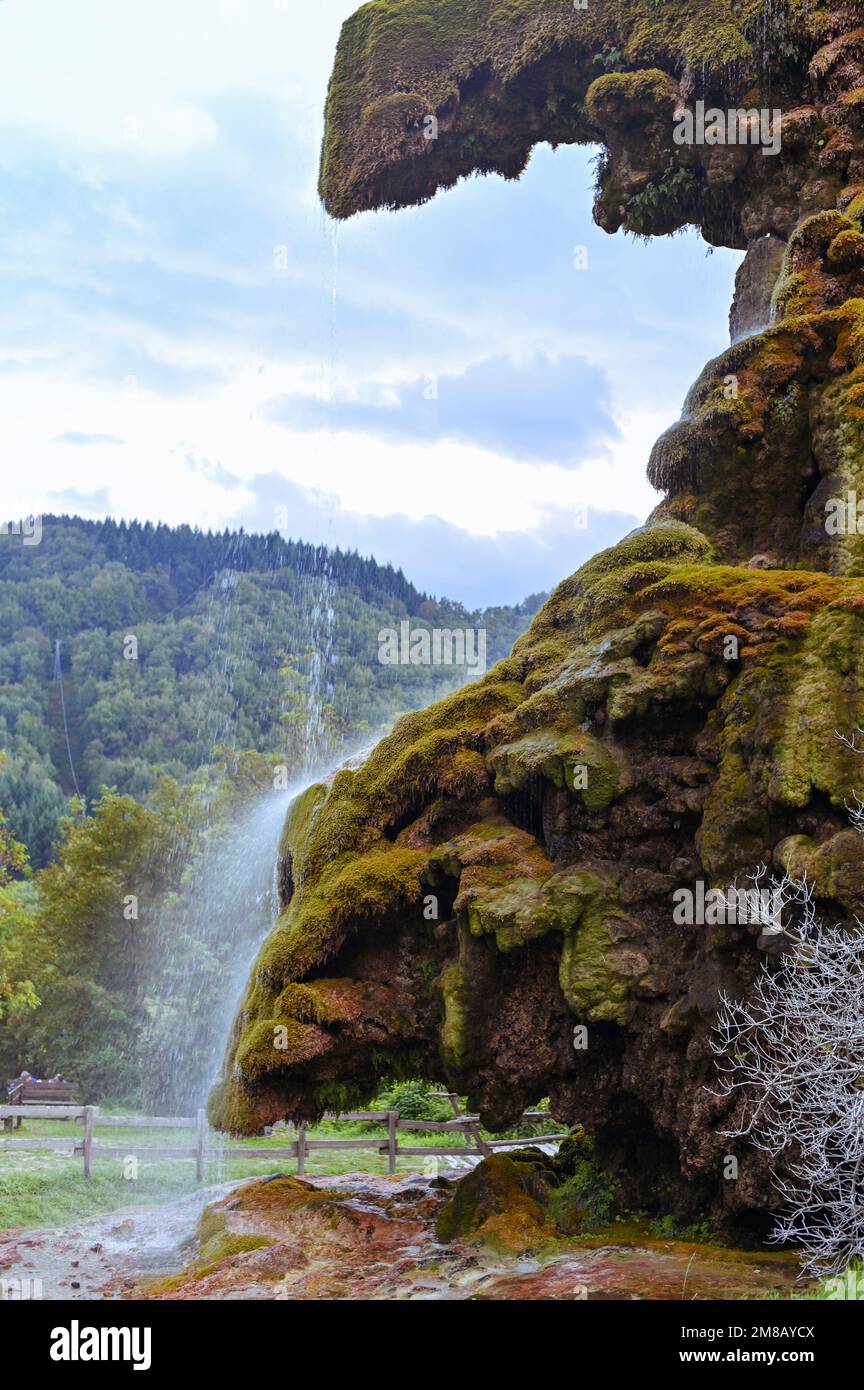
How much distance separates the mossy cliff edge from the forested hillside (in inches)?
1077

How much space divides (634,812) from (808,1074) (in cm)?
385

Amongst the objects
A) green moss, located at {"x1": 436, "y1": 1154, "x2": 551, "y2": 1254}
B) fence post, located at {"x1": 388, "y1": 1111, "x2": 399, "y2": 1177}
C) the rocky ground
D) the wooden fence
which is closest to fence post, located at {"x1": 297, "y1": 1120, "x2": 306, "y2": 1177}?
the wooden fence

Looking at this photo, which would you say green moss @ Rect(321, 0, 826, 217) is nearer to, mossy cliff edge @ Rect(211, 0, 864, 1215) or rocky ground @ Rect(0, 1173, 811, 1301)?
mossy cliff edge @ Rect(211, 0, 864, 1215)

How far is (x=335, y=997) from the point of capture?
13.7 m

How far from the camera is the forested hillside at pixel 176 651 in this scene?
2095 inches

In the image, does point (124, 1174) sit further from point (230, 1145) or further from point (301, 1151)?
point (301, 1151)

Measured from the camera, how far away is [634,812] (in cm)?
1326

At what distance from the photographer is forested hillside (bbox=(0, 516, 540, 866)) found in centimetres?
5322

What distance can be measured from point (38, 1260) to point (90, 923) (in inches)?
756

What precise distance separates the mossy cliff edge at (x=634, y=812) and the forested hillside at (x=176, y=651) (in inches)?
1077

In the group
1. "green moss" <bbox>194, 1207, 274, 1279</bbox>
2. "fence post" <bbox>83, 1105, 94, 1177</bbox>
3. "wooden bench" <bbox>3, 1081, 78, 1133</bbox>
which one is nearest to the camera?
"green moss" <bbox>194, 1207, 274, 1279</bbox>

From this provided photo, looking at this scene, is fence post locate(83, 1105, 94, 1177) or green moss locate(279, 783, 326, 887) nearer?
green moss locate(279, 783, 326, 887)

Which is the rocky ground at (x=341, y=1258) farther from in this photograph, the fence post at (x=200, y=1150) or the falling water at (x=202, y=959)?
the falling water at (x=202, y=959)

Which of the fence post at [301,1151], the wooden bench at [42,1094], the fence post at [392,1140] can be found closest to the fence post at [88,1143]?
the fence post at [301,1151]
